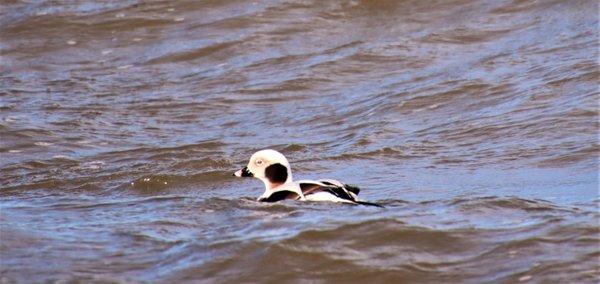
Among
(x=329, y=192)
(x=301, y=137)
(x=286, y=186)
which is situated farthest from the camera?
(x=301, y=137)

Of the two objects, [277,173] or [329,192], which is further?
[277,173]

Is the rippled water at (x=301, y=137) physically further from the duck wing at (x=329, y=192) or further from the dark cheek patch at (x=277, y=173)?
the dark cheek patch at (x=277, y=173)

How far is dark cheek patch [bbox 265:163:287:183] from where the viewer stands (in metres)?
9.71

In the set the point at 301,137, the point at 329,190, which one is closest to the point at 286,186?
the point at 329,190

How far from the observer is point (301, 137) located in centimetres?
1298

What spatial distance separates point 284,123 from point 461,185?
372cm

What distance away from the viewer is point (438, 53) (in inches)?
624

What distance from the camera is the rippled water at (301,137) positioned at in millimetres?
7957

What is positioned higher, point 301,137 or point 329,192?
point 329,192

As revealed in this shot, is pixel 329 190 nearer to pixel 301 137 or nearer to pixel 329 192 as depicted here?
pixel 329 192

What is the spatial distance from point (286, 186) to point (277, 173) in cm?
29

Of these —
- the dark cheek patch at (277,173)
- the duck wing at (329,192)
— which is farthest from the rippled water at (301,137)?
the dark cheek patch at (277,173)

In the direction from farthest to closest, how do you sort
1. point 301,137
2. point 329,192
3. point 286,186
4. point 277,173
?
point 301,137, point 277,173, point 286,186, point 329,192

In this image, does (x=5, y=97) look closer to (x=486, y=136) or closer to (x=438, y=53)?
(x=438, y=53)
